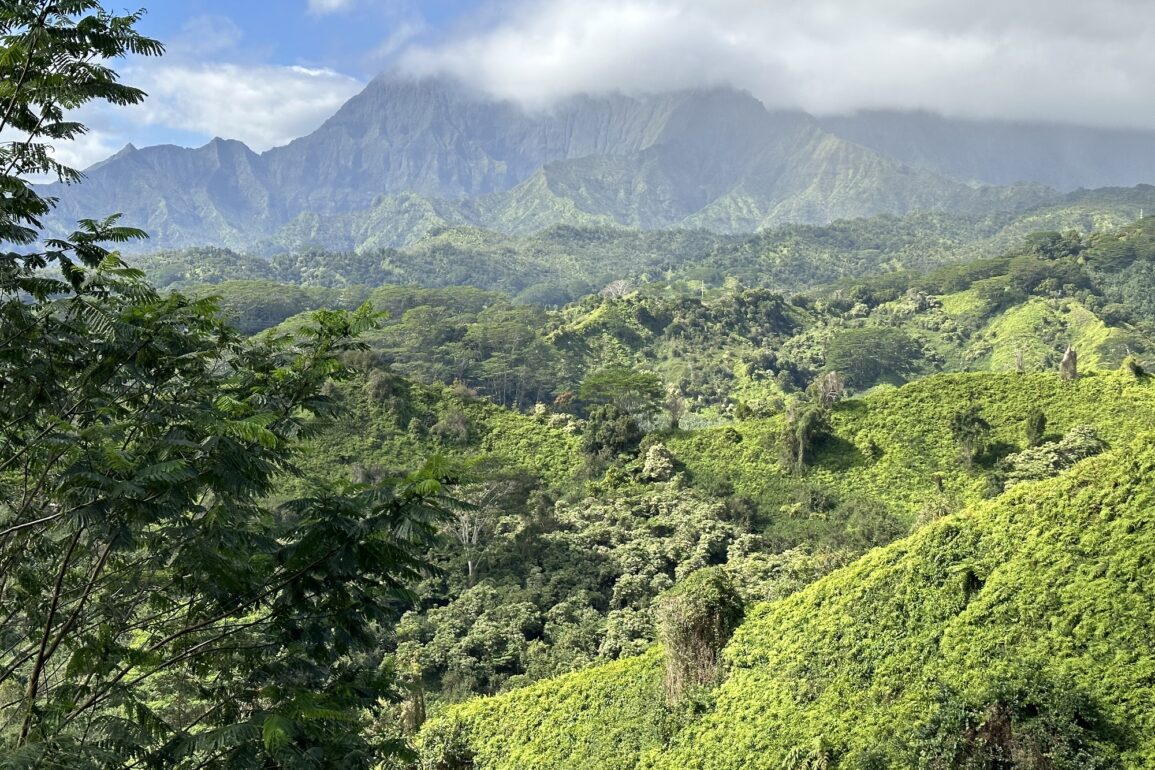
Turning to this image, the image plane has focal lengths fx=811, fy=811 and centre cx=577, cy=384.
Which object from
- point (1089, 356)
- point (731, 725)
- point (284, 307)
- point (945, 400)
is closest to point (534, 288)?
point (284, 307)

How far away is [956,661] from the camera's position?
11617 mm

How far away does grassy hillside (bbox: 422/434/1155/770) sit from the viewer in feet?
32.8

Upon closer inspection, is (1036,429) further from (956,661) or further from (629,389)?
(629,389)

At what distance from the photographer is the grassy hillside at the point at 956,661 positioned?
10000 mm

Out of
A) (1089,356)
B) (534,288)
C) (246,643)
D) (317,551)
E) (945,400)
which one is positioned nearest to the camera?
(317,551)

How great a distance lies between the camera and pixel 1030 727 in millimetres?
9883

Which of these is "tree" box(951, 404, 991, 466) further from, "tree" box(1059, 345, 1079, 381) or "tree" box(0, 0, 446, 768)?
"tree" box(0, 0, 446, 768)

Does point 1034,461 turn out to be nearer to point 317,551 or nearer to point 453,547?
point 453,547

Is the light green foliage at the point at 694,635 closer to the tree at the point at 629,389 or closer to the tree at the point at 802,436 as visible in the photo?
the tree at the point at 802,436

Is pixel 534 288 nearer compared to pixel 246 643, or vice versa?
pixel 246 643

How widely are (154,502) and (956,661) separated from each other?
35.5ft

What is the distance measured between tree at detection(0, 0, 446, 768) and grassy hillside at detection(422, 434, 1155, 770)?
307 inches

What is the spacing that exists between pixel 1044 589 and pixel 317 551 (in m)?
10.4

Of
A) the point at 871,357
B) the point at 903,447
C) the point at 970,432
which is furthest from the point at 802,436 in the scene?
the point at 871,357
